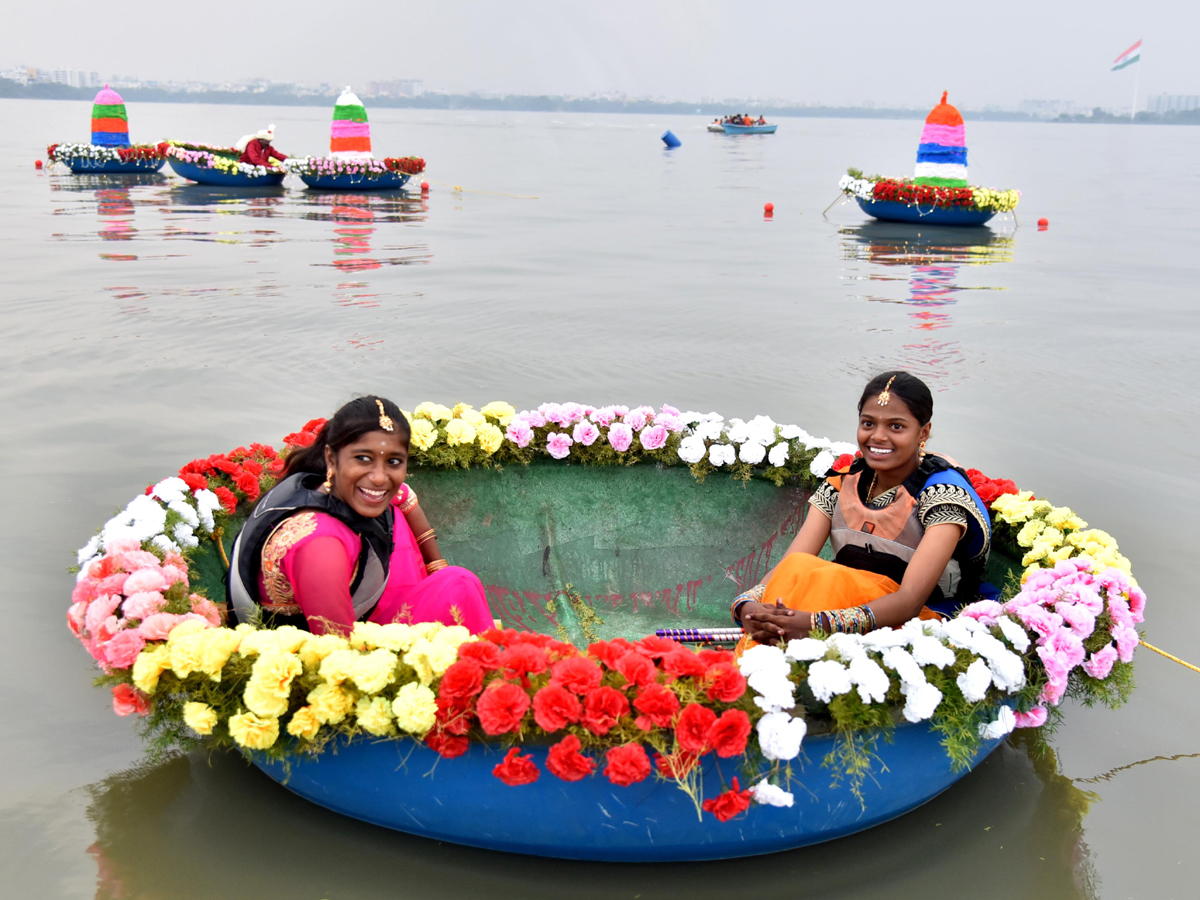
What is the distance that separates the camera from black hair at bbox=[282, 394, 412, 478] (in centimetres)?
310

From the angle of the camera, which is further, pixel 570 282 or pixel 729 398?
pixel 570 282

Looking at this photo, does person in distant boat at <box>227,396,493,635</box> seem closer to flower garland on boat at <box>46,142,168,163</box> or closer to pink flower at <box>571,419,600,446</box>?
pink flower at <box>571,419,600,446</box>

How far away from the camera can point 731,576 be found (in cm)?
449

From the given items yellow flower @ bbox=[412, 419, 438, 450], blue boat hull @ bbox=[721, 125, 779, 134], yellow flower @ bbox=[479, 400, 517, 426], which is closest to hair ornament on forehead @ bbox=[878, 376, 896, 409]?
yellow flower @ bbox=[479, 400, 517, 426]

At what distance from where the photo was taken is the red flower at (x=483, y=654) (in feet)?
8.30

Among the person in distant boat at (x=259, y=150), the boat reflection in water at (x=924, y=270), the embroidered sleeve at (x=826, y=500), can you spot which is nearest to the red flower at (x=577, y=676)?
the embroidered sleeve at (x=826, y=500)

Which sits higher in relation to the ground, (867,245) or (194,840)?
(867,245)

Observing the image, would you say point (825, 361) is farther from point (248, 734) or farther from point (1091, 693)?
point (248, 734)

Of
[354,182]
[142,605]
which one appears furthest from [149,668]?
[354,182]

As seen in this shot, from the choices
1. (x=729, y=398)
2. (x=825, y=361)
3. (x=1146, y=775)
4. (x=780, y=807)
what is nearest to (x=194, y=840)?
(x=780, y=807)

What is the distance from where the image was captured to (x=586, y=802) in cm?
253

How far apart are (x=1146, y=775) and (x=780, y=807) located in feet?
5.77

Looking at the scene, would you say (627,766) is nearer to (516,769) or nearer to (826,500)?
(516,769)

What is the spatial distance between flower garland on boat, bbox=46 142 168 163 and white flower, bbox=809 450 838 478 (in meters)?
26.3
